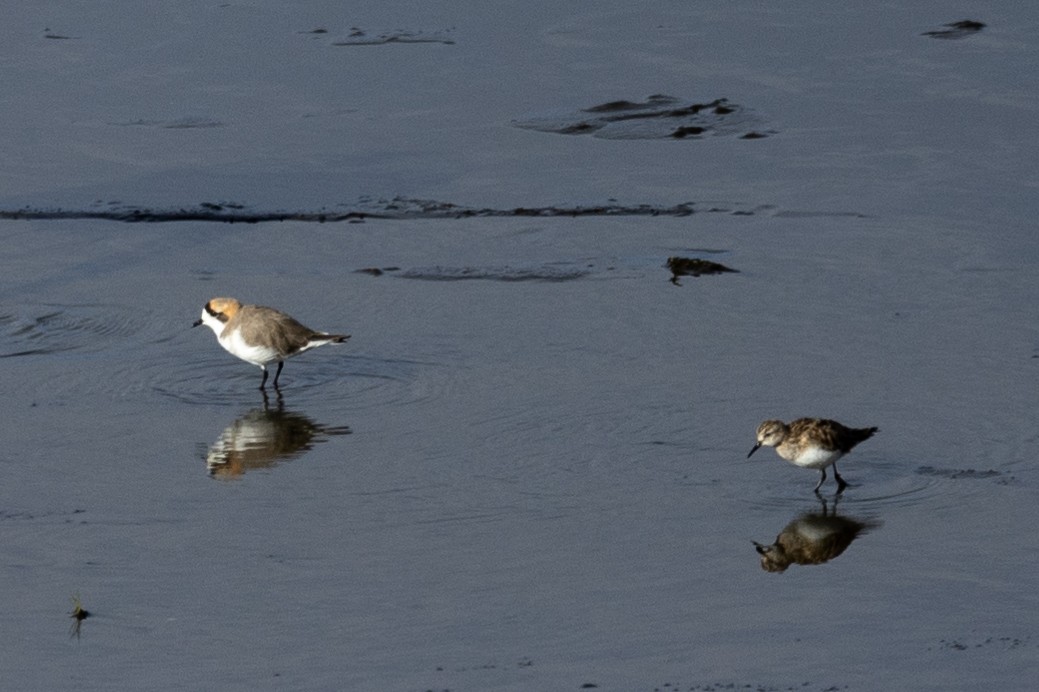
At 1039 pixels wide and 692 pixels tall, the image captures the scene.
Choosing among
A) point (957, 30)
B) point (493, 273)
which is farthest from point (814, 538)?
point (957, 30)

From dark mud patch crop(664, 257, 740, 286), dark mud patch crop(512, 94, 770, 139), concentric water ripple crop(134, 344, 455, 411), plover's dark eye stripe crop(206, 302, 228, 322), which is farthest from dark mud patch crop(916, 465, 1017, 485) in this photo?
dark mud patch crop(512, 94, 770, 139)

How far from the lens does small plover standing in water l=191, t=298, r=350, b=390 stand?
1392cm

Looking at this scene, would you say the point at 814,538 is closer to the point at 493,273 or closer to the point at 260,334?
the point at 260,334

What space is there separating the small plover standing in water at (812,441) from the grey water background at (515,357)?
10.7 inches

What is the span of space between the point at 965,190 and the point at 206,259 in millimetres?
7470

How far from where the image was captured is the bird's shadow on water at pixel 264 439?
12.2m

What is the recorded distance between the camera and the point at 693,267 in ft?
54.2

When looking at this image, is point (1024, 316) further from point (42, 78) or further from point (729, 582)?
point (42, 78)

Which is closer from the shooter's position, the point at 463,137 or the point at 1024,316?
the point at 1024,316

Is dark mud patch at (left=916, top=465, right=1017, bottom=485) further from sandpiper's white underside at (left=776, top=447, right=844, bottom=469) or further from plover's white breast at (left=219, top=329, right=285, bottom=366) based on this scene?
plover's white breast at (left=219, top=329, right=285, bottom=366)

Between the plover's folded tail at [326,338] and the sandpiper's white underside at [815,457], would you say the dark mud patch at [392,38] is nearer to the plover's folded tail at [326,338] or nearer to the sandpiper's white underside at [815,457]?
the plover's folded tail at [326,338]

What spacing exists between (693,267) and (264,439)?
5.13 m

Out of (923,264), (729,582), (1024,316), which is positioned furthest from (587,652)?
(923,264)

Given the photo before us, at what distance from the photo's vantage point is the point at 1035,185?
18.7 metres
